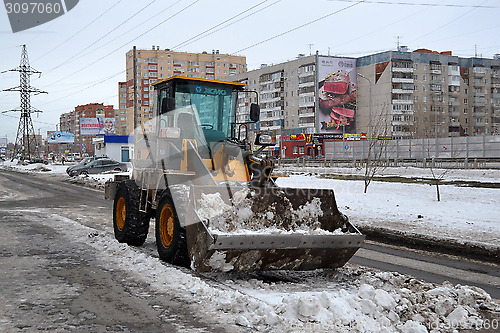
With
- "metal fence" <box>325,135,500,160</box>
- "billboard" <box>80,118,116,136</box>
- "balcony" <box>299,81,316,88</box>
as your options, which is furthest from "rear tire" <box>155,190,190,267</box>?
"billboard" <box>80,118,116,136</box>

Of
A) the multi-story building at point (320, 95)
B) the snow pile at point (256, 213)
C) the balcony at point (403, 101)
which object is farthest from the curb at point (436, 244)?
the balcony at point (403, 101)

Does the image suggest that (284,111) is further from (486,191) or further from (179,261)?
(179,261)

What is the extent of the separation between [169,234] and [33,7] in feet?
37.5

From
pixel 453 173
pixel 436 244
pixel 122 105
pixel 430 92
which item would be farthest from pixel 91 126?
pixel 436 244

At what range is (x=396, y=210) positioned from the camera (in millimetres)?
14312

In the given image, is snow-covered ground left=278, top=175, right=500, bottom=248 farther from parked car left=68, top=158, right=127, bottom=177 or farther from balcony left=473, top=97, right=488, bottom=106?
balcony left=473, top=97, right=488, bottom=106

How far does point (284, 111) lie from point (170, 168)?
9099 centimetres

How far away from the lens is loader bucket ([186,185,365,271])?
5.89 m

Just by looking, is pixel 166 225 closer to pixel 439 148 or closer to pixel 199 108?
pixel 199 108

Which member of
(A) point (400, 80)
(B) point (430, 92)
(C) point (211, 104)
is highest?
(A) point (400, 80)

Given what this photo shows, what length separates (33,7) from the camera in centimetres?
1502

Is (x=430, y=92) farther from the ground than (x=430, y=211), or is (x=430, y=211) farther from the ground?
(x=430, y=92)

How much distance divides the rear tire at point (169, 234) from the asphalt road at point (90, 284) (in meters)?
0.70

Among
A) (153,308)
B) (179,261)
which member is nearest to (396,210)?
(179,261)
